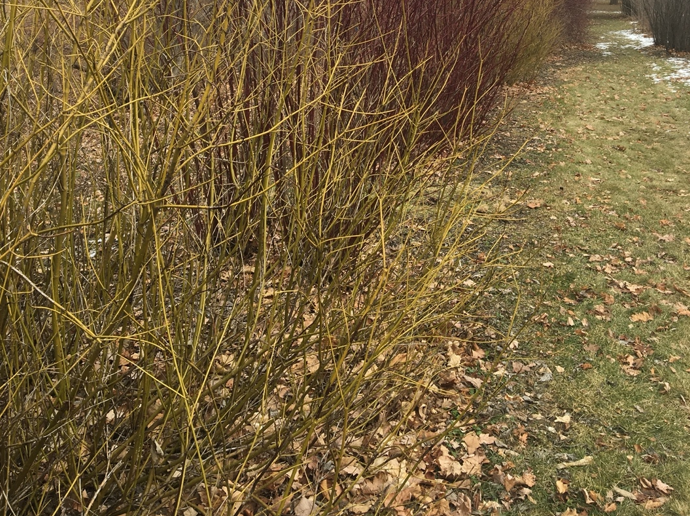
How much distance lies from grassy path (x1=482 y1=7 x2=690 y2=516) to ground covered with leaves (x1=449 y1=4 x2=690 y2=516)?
0.04 feet

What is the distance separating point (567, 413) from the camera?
369cm

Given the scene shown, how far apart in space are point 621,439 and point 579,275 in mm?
2193

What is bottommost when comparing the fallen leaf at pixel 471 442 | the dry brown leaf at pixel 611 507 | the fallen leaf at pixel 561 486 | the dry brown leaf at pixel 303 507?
the dry brown leaf at pixel 611 507

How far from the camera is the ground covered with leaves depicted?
10.4ft

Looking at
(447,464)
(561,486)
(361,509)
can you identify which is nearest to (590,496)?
(561,486)

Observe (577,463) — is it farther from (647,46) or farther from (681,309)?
(647,46)

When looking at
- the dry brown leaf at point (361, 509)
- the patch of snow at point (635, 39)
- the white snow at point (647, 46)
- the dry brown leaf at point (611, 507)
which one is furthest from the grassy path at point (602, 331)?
the patch of snow at point (635, 39)

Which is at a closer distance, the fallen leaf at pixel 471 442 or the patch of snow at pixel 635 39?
Result: the fallen leaf at pixel 471 442

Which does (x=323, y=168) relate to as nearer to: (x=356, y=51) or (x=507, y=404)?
(x=356, y=51)

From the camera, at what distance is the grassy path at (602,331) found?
10.5 feet

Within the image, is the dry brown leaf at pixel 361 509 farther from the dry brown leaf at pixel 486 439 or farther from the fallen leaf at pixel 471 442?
the dry brown leaf at pixel 486 439

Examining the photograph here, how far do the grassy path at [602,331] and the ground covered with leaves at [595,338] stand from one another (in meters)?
0.01

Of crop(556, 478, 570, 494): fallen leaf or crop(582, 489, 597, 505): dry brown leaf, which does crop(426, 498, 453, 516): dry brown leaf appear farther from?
crop(582, 489, 597, 505): dry brown leaf

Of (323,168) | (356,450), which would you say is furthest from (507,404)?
(323,168)
